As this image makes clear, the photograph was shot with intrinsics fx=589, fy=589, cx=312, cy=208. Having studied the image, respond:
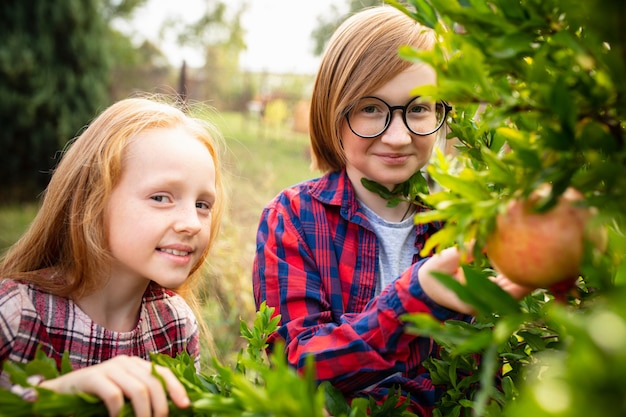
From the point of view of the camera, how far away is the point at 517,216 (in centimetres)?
68

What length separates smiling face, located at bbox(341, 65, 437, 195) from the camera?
1.54m

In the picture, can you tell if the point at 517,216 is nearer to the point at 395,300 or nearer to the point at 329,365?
the point at 395,300

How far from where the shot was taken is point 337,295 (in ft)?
5.03

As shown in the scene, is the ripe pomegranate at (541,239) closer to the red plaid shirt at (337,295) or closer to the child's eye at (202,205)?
the red plaid shirt at (337,295)

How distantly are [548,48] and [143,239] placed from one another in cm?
105

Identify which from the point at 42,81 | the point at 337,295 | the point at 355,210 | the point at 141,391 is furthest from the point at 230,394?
the point at 42,81

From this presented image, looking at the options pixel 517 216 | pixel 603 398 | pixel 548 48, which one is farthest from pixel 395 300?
pixel 603 398

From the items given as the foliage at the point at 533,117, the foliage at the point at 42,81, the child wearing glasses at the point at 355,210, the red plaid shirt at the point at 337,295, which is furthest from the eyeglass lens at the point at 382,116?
the foliage at the point at 42,81

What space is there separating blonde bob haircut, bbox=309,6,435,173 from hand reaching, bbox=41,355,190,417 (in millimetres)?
952

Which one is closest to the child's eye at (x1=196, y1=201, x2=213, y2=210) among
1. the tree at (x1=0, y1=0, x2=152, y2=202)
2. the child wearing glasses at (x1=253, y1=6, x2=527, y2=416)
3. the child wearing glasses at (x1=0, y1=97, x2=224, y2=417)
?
the child wearing glasses at (x1=0, y1=97, x2=224, y2=417)

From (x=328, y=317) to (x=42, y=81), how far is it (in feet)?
22.9

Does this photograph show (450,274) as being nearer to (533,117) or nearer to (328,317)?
(533,117)

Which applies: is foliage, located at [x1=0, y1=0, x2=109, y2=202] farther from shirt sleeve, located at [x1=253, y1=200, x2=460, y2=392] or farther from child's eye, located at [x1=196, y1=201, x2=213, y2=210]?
shirt sleeve, located at [x1=253, y1=200, x2=460, y2=392]

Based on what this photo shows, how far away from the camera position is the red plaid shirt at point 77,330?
1.32 m
